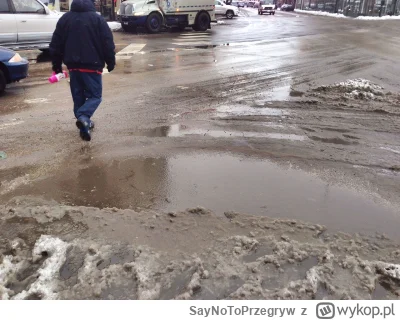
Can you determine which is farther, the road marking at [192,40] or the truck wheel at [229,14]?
the truck wheel at [229,14]

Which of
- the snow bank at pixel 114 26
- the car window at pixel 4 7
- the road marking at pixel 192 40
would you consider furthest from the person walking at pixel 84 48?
the snow bank at pixel 114 26

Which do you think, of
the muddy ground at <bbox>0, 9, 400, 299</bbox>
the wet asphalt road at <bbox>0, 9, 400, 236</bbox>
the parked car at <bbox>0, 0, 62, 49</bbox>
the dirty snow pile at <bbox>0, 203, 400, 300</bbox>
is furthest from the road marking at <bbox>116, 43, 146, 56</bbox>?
the dirty snow pile at <bbox>0, 203, 400, 300</bbox>

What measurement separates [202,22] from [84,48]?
717 inches

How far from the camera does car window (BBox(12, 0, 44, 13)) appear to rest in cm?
1145

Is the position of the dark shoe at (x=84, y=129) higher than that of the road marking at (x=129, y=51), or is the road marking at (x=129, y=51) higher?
the dark shoe at (x=84, y=129)

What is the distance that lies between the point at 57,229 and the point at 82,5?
293 centimetres

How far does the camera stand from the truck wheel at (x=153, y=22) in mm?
20281

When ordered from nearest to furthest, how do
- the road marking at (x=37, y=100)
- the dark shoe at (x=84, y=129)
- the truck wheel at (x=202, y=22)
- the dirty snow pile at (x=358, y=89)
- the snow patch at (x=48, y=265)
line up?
1. the snow patch at (x=48, y=265)
2. the dark shoe at (x=84, y=129)
3. the road marking at (x=37, y=100)
4. the dirty snow pile at (x=358, y=89)
5. the truck wheel at (x=202, y=22)

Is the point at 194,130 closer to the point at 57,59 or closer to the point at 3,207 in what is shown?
the point at 57,59

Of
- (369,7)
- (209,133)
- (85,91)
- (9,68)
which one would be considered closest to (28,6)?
(9,68)

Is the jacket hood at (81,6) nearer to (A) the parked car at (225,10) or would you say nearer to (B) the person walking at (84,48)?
(B) the person walking at (84,48)

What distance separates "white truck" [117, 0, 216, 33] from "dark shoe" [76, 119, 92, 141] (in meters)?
16.4
